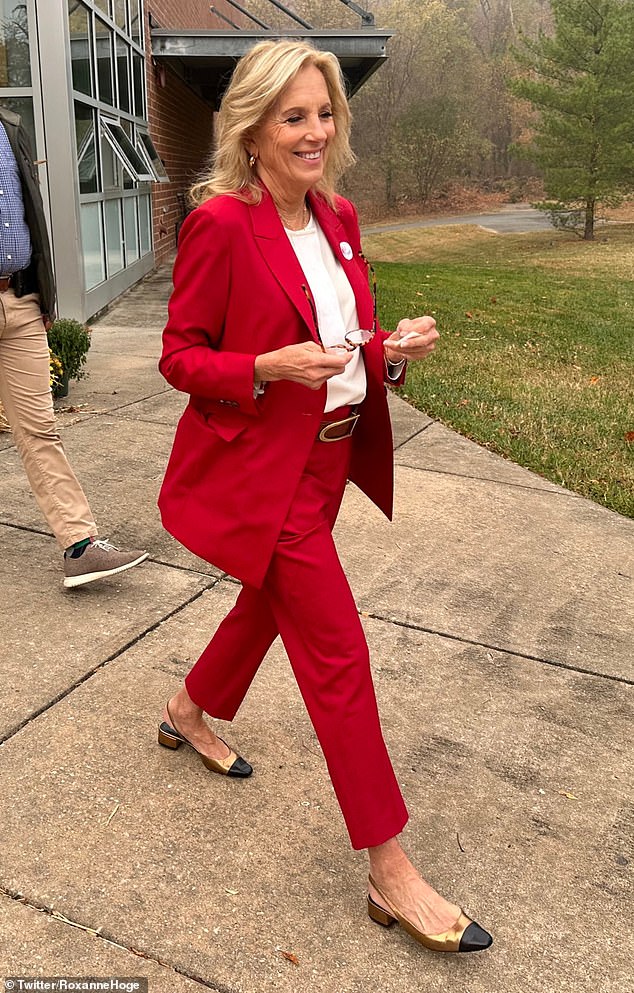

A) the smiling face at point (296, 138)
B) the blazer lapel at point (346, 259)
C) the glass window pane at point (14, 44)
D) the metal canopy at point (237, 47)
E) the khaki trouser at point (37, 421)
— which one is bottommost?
the khaki trouser at point (37, 421)

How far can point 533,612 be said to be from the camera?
3900 millimetres

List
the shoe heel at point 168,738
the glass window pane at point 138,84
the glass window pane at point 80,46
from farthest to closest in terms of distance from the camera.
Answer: the glass window pane at point 138,84 < the glass window pane at point 80,46 < the shoe heel at point 168,738

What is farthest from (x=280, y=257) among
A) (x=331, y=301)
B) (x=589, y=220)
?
(x=589, y=220)

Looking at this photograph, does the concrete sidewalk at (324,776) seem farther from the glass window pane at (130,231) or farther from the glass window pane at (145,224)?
the glass window pane at (145,224)

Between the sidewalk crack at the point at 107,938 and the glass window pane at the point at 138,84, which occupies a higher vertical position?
the glass window pane at the point at 138,84

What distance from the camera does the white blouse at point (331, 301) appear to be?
225cm

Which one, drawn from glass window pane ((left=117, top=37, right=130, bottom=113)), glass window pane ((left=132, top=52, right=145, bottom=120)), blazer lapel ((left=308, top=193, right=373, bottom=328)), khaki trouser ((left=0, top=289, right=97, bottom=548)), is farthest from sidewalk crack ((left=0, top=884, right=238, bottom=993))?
glass window pane ((left=132, top=52, right=145, bottom=120))

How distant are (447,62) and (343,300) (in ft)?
189

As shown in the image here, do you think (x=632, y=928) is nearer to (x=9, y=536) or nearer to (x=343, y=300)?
(x=343, y=300)

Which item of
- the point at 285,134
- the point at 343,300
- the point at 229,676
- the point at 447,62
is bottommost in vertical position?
the point at 229,676

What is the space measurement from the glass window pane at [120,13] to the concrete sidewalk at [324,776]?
9.96 metres

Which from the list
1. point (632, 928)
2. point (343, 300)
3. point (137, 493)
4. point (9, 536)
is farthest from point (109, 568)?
point (632, 928)

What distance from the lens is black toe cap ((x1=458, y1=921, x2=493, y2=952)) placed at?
6.95 feet

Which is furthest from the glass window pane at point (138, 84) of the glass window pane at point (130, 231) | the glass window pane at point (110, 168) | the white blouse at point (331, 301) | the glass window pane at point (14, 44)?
the white blouse at point (331, 301)
